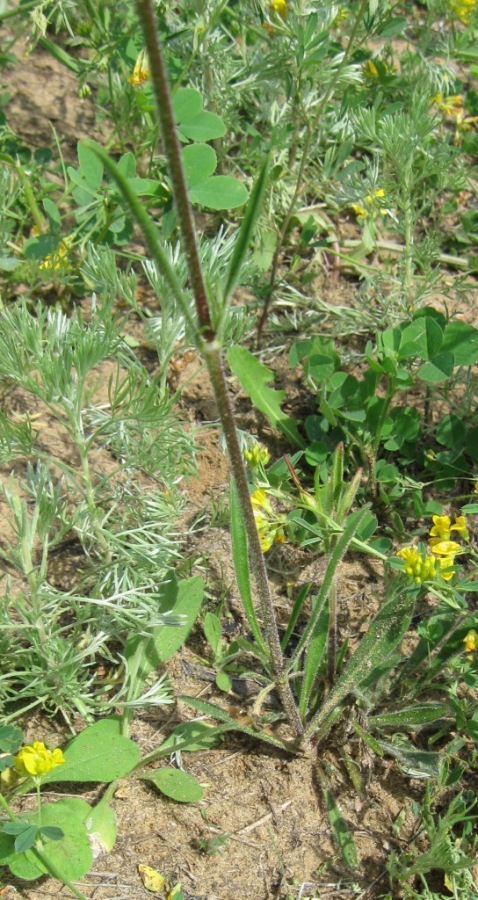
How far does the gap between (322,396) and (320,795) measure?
43.1 inches

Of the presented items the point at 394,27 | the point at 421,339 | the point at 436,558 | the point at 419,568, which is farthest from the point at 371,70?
the point at 419,568

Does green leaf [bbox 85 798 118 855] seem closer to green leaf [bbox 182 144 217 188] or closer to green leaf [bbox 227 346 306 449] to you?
green leaf [bbox 227 346 306 449]

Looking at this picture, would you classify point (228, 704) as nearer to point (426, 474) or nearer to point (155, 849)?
point (155, 849)

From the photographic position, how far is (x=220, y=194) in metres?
2.31

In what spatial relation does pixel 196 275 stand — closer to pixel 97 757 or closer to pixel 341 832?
pixel 97 757

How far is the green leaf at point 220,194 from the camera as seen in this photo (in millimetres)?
2303

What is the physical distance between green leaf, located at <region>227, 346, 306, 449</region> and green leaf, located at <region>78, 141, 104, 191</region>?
662mm

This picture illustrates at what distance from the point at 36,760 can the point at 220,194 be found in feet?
4.96

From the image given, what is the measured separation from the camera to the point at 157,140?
279 cm

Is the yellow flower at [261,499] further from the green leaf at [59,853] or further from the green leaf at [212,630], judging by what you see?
the green leaf at [59,853]

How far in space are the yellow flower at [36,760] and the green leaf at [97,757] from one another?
0.28 ft

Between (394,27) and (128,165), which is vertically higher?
(394,27)

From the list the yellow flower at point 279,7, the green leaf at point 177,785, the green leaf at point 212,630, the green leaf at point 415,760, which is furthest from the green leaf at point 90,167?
the green leaf at point 415,760

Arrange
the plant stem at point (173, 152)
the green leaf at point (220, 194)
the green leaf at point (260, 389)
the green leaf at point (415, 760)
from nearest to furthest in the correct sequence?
the plant stem at point (173, 152) < the green leaf at point (415, 760) < the green leaf at point (220, 194) < the green leaf at point (260, 389)
